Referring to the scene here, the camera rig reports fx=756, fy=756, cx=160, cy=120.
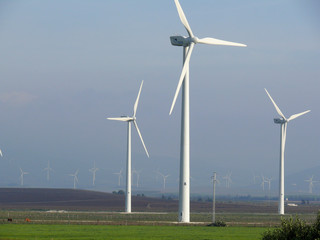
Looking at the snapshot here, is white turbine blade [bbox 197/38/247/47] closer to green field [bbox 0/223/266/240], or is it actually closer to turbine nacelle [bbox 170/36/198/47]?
turbine nacelle [bbox 170/36/198/47]

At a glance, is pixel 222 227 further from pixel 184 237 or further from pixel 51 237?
pixel 51 237

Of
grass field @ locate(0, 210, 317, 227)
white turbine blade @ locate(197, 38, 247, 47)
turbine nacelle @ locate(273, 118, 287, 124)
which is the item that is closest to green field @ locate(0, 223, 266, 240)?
grass field @ locate(0, 210, 317, 227)

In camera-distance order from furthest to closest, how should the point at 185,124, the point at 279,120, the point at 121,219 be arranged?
the point at 279,120
the point at 121,219
the point at 185,124

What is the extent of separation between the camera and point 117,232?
7931cm

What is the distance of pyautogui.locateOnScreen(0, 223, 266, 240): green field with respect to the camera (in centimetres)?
A: 7291

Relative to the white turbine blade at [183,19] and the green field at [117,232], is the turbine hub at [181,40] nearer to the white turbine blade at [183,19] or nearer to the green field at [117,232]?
the white turbine blade at [183,19]

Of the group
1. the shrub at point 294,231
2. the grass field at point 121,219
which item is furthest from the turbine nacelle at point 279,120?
the shrub at point 294,231

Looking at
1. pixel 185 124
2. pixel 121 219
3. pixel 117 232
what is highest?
pixel 185 124

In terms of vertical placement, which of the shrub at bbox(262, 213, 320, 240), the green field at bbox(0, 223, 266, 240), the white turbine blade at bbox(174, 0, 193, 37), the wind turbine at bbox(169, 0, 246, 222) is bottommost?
the green field at bbox(0, 223, 266, 240)

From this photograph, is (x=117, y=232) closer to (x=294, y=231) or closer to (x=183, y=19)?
(x=294, y=231)

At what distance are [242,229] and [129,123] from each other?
192 feet

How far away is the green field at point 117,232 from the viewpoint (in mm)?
72906

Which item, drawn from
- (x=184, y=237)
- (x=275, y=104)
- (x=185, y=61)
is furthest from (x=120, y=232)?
(x=275, y=104)

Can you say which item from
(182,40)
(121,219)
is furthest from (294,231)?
(121,219)
